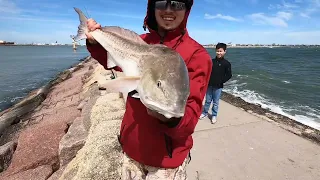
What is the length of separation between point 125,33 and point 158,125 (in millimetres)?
802

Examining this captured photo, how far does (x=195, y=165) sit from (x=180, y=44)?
9.93 feet

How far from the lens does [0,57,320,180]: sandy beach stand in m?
4.04

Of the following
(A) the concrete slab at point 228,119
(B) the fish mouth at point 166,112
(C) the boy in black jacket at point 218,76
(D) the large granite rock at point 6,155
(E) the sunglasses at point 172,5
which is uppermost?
(E) the sunglasses at point 172,5

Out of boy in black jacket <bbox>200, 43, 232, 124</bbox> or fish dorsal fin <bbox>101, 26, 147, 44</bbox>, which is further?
boy in black jacket <bbox>200, 43, 232, 124</bbox>

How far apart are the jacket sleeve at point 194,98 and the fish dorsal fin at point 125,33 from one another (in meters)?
0.42

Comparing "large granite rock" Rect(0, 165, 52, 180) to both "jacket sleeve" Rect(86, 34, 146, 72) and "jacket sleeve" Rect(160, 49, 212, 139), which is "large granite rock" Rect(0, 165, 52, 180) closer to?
"jacket sleeve" Rect(86, 34, 146, 72)

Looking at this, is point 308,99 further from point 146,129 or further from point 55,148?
point 146,129

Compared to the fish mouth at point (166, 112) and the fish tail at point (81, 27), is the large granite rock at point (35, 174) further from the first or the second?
the fish mouth at point (166, 112)

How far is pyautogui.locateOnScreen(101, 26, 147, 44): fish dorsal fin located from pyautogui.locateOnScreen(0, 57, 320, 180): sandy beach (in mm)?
2072

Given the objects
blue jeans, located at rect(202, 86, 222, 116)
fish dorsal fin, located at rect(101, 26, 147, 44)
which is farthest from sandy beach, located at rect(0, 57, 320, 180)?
fish dorsal fin, located at rect(101, 26, 147, 44)

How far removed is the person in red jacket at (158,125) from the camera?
5.95ft

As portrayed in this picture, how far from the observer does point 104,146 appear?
4.03 metres

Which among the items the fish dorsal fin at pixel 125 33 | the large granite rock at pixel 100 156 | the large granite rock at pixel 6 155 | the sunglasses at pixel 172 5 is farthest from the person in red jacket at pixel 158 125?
the large granite rock at pixel 6 155

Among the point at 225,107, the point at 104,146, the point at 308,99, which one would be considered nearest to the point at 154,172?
the point at 104,146
